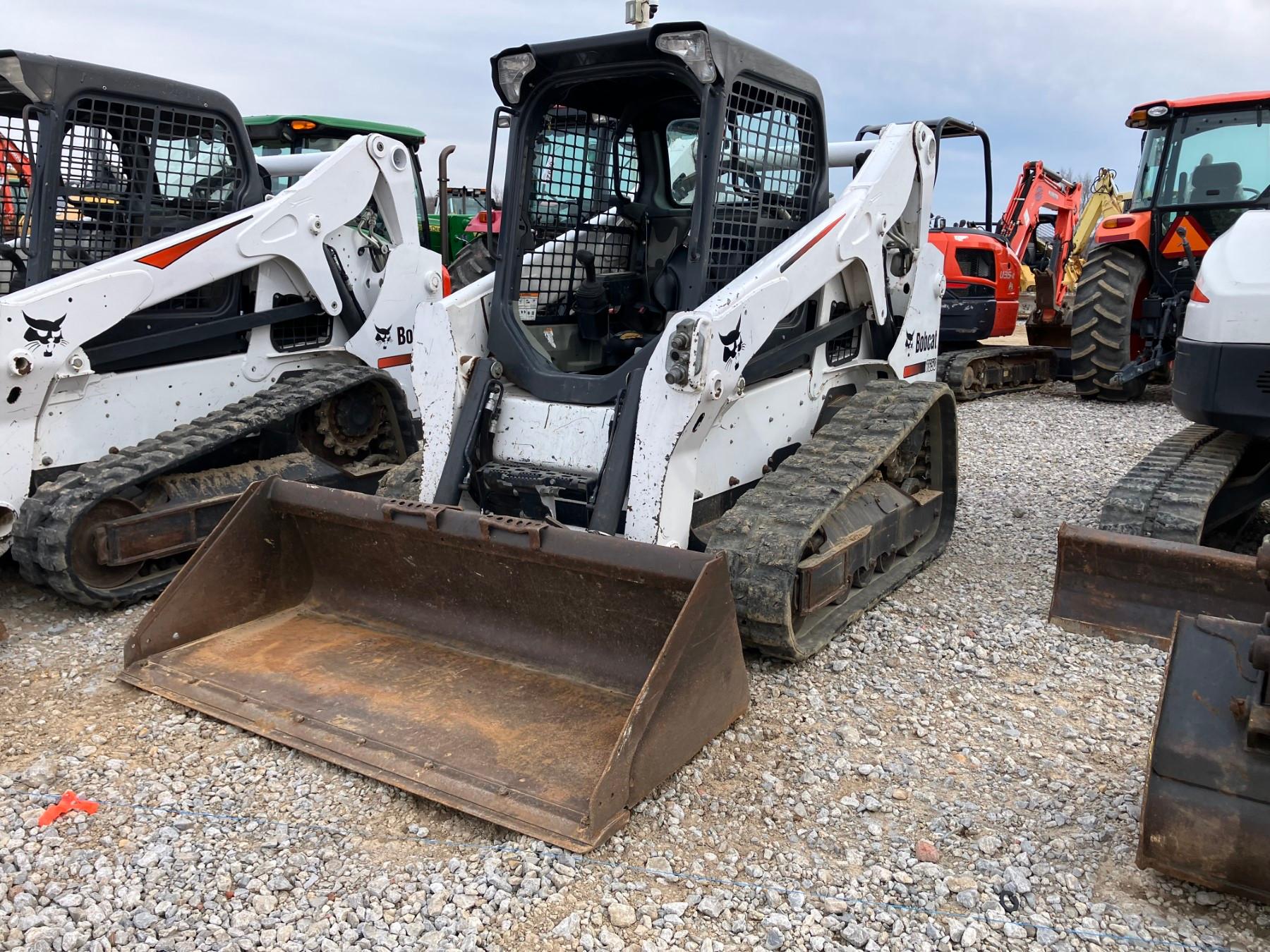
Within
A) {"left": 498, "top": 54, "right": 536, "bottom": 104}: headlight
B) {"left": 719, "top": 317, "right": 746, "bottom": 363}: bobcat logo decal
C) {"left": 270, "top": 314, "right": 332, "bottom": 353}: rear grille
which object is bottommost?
{"left": 270, "top": 314, "right": 332, "bottom": 353}: rear grille

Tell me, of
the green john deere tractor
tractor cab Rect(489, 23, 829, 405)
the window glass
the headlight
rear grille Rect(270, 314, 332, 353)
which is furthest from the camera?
the green john deere tractor

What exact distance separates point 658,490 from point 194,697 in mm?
1643

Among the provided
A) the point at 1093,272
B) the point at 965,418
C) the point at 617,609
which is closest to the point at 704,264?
the point at 617,609

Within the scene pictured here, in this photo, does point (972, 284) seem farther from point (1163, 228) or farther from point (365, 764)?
point (365, 764)

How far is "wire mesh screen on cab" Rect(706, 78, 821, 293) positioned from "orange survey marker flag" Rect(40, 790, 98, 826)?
2.63m

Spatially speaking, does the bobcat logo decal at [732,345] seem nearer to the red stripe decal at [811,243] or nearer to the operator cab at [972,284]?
the red stripe decal at [811,243]

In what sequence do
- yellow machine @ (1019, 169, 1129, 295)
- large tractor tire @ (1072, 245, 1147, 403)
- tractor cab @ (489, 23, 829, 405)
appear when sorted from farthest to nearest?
yellow machine @ (1019, 169, 1129, 295) → large tractor tire @ (1072, 245, 1147, 403) → tractor cab @ (489, 23, 829, 405)

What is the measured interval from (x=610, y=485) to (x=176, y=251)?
257cm

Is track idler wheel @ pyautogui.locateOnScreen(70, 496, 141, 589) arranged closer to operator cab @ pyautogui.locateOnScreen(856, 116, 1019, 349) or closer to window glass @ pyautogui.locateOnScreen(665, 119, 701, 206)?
window glass @ pyautogui.locateOnScreen(665, 119, 701, 206)

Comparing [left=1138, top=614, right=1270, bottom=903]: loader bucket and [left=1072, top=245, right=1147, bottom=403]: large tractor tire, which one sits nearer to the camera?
[left=1138, top=614, right=1270, bottom=903]: loader bucket

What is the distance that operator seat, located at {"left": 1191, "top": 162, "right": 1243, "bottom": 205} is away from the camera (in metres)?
9.10

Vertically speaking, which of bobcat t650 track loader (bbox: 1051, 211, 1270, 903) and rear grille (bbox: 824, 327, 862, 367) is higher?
rear grille (bbox: 824, 327, 862, 367)

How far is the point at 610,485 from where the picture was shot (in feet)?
12.4

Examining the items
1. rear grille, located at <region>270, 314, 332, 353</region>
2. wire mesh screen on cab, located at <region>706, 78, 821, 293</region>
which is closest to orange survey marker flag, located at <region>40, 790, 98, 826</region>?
wire mesh screen on cab, located at <region>706, 78, 821, 293</region>
